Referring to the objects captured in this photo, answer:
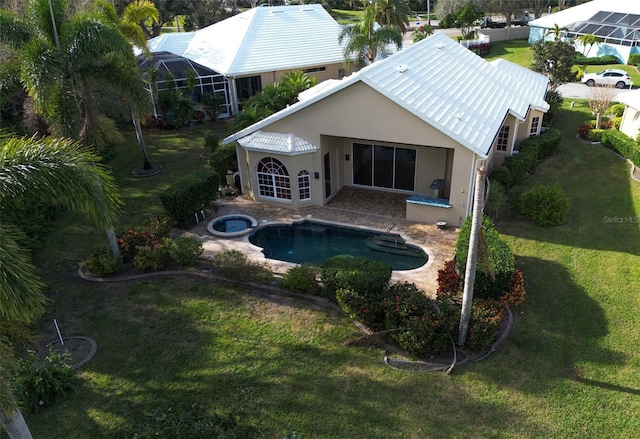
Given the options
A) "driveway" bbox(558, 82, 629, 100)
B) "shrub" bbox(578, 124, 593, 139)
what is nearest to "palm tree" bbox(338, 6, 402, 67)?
"shrub" bbox(578, 124, 593, 139)

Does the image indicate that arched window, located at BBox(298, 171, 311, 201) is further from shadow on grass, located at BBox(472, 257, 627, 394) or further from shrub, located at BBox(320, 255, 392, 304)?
shadow on grass, located at BBox(472, 257, 627, 394)

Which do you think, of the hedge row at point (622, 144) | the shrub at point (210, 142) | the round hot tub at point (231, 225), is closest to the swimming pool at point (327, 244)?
the round hot tub at point (231, 225)

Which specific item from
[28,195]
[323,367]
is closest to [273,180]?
[323,367]

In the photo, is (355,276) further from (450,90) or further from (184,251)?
(450,90)

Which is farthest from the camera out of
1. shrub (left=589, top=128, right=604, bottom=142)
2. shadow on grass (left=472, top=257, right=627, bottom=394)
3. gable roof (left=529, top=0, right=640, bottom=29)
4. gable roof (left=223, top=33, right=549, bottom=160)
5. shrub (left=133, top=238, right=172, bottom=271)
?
gable roof (left=529, top=0, right=640, bottom=29)

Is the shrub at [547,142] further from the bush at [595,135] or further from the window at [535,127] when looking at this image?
the bush at [595,135]
